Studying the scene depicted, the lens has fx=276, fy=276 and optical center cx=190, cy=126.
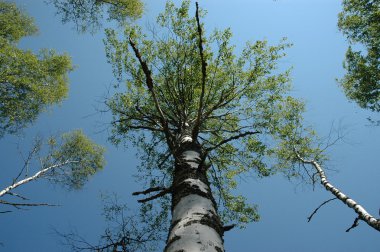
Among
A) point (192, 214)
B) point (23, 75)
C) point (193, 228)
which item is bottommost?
point (193, 228)

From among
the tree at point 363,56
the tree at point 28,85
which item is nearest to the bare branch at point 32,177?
the tree at point 28,85

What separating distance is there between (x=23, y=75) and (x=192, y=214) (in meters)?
11.5

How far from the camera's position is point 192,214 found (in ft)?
8.86

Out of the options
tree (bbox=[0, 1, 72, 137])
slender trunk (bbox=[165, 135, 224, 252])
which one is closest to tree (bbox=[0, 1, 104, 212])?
tree (bbox=[0, 1, 72, 137])

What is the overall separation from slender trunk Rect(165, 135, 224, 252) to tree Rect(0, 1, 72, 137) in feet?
32.9

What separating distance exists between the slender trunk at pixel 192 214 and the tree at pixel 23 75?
10.0 m

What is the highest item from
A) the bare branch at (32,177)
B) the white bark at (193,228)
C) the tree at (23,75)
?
the tree at (23,75)

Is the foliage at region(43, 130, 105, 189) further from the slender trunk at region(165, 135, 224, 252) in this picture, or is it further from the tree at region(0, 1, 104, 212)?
the slender trunk at region(165, 135, 224, 252)

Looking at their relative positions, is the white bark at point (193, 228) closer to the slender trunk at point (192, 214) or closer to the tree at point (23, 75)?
the slender trunk at point (192, 214)

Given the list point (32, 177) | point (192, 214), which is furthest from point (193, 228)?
point (32, 177)

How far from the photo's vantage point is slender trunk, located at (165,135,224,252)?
2.26 m

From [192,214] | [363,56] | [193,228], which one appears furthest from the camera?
[363,56]

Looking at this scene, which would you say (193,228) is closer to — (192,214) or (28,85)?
(192,214)

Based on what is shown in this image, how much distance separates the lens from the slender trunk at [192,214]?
2.26m
